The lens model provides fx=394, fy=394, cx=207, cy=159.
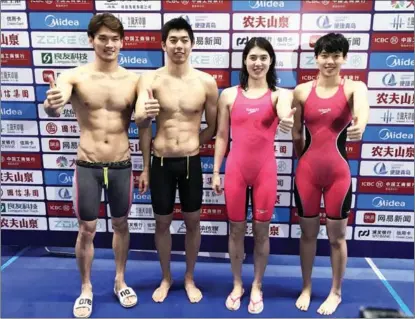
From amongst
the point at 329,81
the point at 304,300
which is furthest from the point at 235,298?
the point at 329,81

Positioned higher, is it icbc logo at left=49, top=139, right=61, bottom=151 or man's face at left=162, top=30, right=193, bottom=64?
man's face at left=162, top=30, right=193, bottom=64

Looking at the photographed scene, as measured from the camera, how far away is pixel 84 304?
262 cm

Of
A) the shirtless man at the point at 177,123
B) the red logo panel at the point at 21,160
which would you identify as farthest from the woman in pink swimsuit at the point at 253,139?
the red logo panel at the point at 21,160

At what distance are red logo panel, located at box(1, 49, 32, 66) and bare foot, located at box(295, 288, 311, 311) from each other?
2.68m

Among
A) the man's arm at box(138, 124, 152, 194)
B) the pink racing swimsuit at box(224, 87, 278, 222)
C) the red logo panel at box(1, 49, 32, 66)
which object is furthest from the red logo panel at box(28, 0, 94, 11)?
the pink racing swimsuit at box(224, 87, 278, 222)

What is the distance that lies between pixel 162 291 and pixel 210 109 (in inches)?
52.4

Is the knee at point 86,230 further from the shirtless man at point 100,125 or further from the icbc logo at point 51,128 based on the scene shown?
the icbc logo at point 51,128

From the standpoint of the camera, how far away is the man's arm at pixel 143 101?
7.62 ft

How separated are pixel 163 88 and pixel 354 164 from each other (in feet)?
5.43

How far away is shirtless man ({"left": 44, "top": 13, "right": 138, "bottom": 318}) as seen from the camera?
2414mm

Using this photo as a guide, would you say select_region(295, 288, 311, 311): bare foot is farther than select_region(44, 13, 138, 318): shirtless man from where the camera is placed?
Yes

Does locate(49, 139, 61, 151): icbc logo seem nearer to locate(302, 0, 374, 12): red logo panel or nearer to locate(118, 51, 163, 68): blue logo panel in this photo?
locate(118, 51, 163, 68): blue logo panel

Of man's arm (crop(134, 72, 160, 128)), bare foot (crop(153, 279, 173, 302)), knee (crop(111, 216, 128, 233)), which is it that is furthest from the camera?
bare foot (crop(153, 279, 173, 302))

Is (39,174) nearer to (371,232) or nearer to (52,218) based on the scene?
(52,218)
